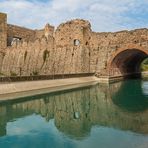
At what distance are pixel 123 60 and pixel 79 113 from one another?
2529 cm

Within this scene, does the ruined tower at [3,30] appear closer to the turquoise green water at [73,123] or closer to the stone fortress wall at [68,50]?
the stone fortress wall at [68,50]

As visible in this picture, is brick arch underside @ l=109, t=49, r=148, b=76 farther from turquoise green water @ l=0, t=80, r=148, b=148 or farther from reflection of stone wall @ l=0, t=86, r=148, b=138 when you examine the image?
turquoise green water @ l=0, t=80, r=148, b=148

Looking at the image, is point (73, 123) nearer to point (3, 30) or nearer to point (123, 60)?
point (123, 60)

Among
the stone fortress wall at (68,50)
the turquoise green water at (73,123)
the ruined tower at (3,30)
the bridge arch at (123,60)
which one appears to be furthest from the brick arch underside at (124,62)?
the ruined tower at (3,30)

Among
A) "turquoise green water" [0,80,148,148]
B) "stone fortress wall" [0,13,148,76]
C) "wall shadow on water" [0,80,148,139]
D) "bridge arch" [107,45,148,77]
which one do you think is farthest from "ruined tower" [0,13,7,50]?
"turquoise green water" [0,80,148,148]

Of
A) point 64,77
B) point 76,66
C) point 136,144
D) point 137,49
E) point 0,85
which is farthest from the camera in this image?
point 76,66

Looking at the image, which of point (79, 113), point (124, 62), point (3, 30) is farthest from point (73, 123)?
point (3, 30)

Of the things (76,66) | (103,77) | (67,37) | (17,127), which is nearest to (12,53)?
(67,37)

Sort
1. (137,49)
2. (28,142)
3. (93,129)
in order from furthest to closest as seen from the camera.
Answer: (137,49)
(93,129)
(28,142)

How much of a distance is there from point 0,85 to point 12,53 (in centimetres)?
2482

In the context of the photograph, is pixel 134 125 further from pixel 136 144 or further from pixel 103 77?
pixel 103 77

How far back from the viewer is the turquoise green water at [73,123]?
10.3 m

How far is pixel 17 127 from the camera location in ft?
42.3

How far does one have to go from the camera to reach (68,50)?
131 ft
